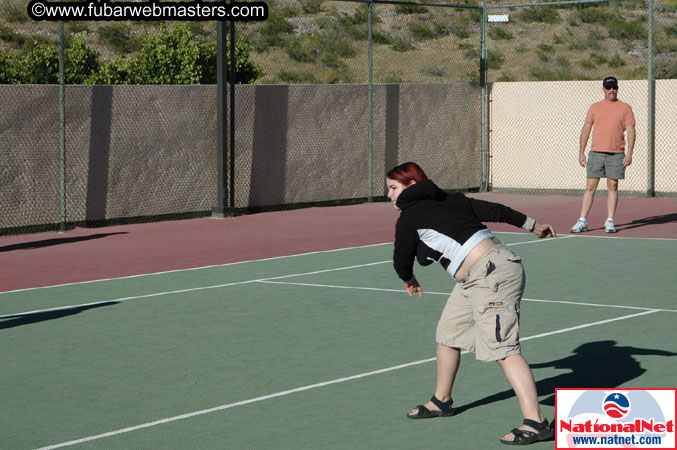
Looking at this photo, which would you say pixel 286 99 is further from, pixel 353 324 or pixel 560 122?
pixel 353 324

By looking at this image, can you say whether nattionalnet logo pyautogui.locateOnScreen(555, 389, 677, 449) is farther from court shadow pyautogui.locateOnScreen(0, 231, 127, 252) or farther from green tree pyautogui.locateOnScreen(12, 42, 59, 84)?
green tree pyautogui.locateOnScreen(12, 42, 59, 84)

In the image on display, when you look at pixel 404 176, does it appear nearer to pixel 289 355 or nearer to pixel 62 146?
pixel 289 355

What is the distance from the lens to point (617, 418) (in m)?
5.91

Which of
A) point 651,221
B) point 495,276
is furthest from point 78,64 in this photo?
point 495,276

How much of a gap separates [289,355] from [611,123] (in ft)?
29.4

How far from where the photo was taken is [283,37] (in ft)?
162

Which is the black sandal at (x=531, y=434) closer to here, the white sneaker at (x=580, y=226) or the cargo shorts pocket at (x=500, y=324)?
the cargo shorts pocket at (x=500, y=324)

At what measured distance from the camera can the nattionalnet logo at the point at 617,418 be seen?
5.89m

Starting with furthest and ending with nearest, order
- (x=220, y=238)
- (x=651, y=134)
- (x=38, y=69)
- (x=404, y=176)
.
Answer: (x=38, y=69), (x=651, y=134), (x=220, y=238), (x=404, y=176)

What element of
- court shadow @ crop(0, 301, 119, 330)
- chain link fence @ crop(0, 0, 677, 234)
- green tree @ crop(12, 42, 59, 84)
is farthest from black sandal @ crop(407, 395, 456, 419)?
green tree @ crop(12, 42, 59, 84)

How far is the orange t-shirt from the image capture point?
16.5 metres

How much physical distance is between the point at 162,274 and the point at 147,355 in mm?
4517

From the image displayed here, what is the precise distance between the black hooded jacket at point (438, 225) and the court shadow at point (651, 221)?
37.0 ft

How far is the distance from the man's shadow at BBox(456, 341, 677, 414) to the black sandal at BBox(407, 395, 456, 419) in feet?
0.42
